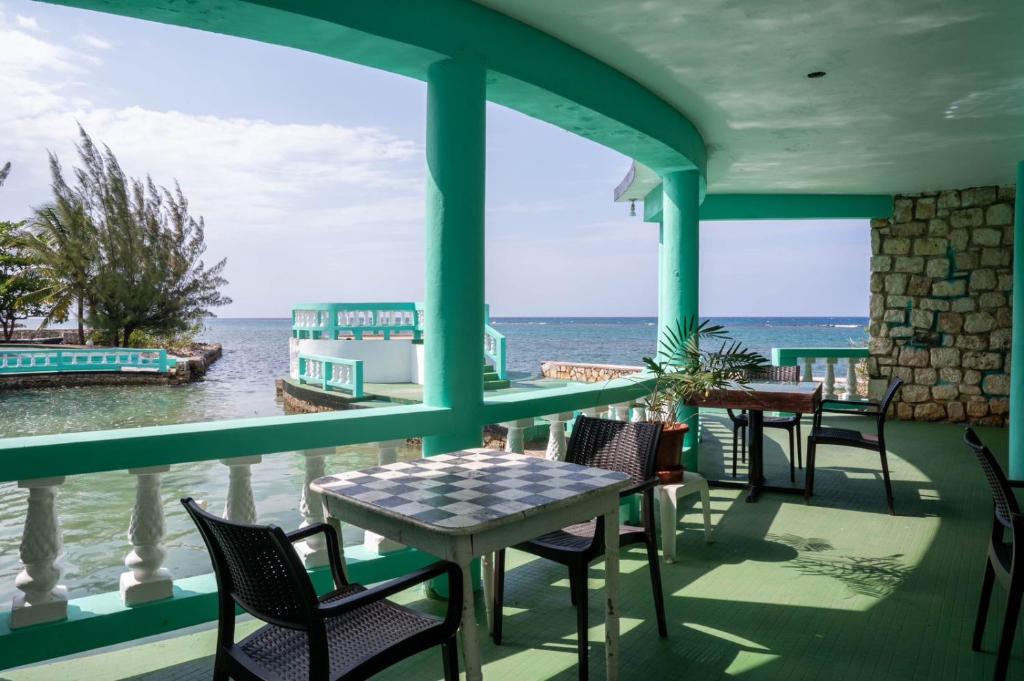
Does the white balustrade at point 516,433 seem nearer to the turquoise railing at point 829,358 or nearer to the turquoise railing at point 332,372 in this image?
the turquoise railing at point 829,358

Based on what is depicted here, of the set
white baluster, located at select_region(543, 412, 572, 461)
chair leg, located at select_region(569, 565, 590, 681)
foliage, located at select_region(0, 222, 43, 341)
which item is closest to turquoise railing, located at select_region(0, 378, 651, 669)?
chair leg, located at select_region(569, 565, 590, 681)

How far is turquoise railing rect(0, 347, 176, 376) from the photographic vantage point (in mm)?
18500

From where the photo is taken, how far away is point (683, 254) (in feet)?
16.9

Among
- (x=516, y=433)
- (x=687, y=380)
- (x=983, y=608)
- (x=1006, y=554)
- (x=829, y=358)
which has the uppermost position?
(x=687, y=380)

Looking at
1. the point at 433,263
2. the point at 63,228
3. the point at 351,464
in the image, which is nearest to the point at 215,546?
the point at 433,263

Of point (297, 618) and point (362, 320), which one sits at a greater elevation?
point (362, 320)

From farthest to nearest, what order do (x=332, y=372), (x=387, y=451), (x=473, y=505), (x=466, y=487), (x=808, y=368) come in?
1. (x=332, y=372)
2. (x=808, y=368)
3. (x=387, y=451)
4. (x=466, y=487)
5. (x=473, y=505)

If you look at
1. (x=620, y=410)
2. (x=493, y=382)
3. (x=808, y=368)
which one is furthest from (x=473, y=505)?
(x=493, y=382)

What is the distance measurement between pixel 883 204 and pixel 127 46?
32.4 m

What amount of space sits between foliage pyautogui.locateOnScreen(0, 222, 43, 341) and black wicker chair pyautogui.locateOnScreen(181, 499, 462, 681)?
30.4 metres

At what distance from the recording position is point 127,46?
1155 inches

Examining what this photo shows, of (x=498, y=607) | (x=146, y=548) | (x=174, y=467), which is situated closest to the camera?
(x=146, y=548)

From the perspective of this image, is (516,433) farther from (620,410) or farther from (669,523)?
(620,410)

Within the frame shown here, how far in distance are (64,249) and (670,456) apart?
2950cm
